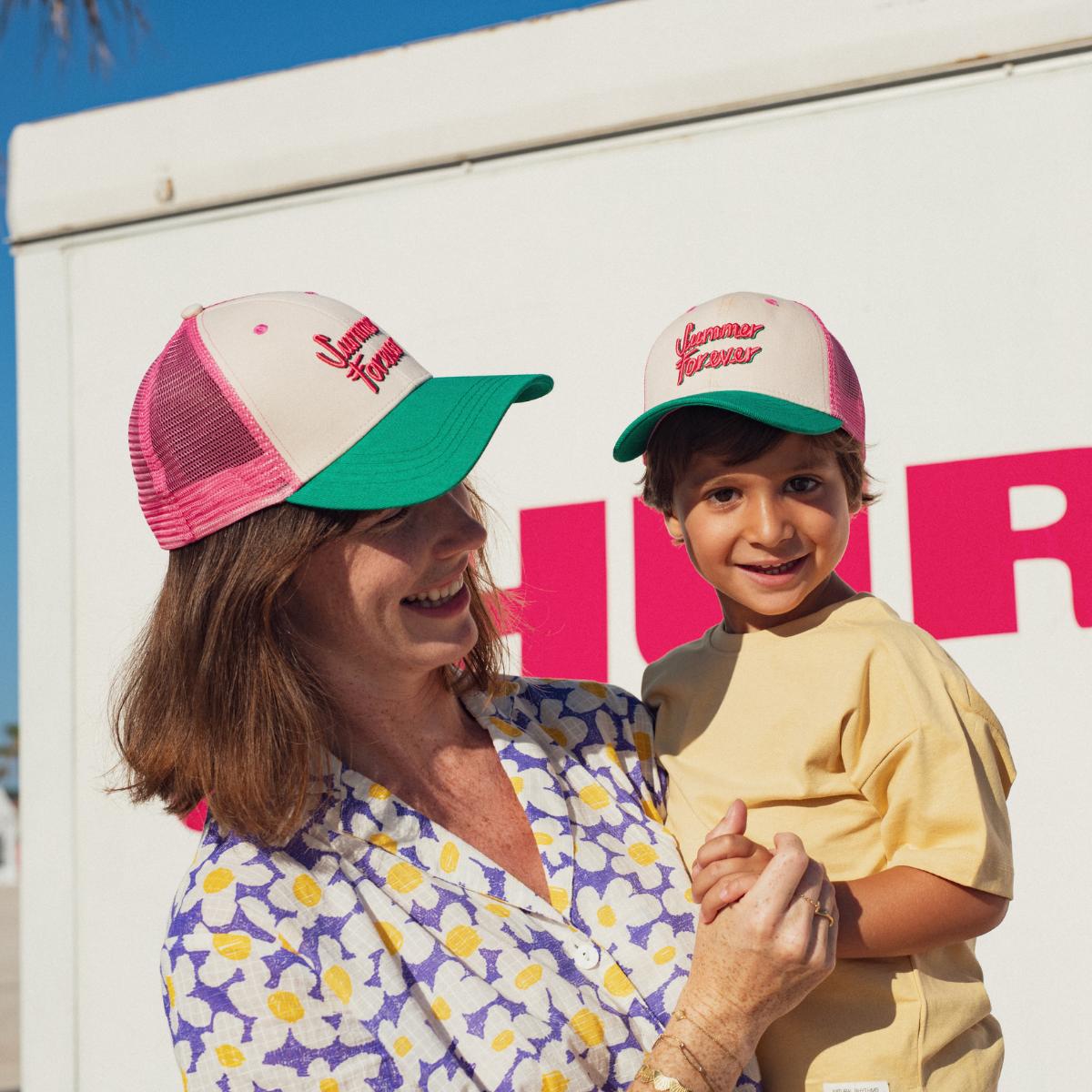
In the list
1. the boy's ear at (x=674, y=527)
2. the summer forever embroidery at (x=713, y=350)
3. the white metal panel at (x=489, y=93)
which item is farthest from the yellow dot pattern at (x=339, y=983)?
the white metal panel at (x=489, y=93)

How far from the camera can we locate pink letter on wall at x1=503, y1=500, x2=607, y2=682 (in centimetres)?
283

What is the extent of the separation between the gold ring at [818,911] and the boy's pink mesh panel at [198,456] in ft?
2.39

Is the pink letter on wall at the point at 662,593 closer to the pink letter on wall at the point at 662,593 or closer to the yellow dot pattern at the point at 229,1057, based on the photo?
the pink letter on wall at the point at 662,593

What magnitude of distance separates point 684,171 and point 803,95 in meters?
0.28

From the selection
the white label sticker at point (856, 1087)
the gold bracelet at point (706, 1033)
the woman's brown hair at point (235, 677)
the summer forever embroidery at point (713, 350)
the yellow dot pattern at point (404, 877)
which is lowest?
the white label sticker at point (856, 1087)

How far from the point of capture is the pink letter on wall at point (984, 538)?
2.49m

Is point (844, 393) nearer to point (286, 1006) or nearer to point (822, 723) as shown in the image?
point (822, 723)

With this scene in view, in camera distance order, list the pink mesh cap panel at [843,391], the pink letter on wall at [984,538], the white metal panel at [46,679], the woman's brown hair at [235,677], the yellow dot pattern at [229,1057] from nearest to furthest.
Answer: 1. the yellow dot pattern at [229,1057]
2. the woman's brown hair at [235,677]
3. the pink mesh cap panel at [843,391]
4. the pink letter on wall at [984,538]
5. the white metal panel at [46,679]

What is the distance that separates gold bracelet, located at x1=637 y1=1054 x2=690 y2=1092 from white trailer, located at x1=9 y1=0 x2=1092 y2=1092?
4.03 feet

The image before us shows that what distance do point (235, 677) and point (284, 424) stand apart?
12.0 inches

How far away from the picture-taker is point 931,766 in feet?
5.18

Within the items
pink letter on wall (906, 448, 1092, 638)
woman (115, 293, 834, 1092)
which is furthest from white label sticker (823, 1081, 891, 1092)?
pink letter on wall (906, 448, 1092, 638)

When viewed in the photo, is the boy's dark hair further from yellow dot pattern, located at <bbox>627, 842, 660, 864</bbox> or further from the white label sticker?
the white label sticker

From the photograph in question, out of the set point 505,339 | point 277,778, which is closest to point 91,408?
point 505,339
